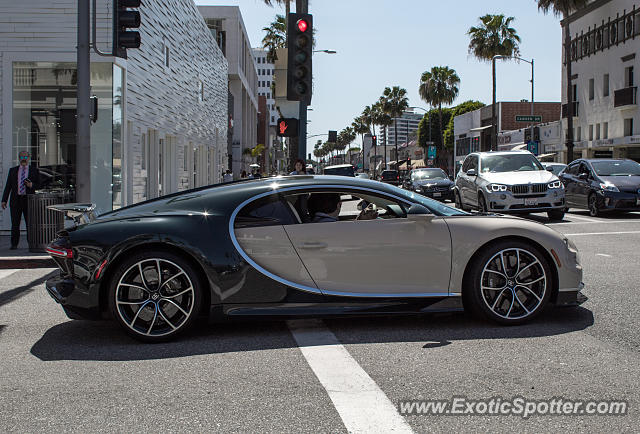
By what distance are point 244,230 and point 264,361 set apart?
3.81 ft

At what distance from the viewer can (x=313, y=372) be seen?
14.6ft

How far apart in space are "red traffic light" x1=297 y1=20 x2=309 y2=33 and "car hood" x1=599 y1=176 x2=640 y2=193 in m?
9.65

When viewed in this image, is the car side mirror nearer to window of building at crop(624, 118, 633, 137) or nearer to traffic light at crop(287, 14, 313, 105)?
traffic light at crop(287, 14, 313, 105)

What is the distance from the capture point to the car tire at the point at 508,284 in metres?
5.59

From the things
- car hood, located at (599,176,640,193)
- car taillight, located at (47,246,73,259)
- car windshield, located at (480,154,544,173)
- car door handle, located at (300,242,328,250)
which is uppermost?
car windshield, located at (480,154,544,173)

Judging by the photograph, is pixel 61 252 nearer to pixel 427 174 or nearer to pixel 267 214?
pixel 267 214

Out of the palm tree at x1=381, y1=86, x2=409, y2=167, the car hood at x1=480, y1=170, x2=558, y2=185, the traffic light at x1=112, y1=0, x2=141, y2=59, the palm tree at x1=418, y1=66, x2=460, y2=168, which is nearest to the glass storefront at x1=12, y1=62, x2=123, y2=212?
the traffic light at x1=112, y1=0, x2=141, y2=59

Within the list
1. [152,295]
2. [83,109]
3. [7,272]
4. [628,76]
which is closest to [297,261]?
[152,295]

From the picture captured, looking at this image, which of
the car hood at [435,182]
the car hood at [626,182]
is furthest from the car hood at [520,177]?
the car hood at [435,182]

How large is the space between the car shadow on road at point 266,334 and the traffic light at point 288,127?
8.59 m

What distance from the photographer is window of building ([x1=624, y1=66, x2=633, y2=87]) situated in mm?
41344

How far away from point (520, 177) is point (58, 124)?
1088 cm

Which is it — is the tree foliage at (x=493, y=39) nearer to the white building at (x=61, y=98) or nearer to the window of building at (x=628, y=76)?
the window of building at (x=628, y=76)

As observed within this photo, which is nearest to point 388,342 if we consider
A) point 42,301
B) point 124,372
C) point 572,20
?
point 124,372
